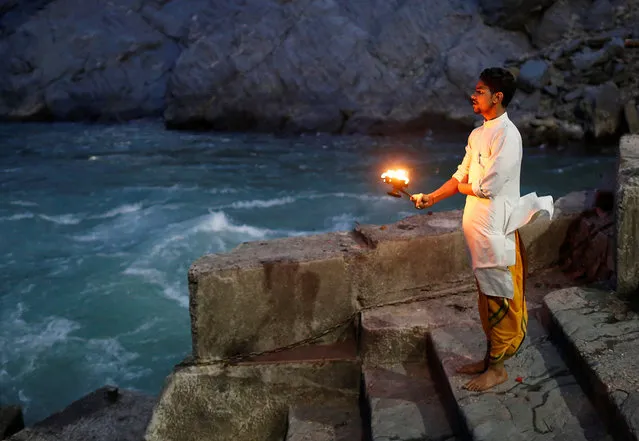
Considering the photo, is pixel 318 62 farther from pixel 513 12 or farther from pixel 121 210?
pixel 121 210

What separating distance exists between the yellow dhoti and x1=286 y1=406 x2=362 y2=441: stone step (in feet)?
3.43

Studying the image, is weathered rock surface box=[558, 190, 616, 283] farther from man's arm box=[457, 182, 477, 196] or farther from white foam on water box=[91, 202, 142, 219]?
white foam on water box=[91, 202, 142, 219]

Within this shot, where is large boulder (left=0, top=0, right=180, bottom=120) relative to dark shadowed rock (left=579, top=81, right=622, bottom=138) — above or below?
above

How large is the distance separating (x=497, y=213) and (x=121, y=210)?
10.9 meters

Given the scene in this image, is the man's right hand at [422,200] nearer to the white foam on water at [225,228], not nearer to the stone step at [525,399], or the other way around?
the stone step at [525,399]

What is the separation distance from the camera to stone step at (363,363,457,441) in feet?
11.8

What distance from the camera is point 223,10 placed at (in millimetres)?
23703

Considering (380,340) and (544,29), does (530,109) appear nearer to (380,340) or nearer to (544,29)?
(544,29)

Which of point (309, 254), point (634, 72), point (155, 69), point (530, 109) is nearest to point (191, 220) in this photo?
point (309, 254)

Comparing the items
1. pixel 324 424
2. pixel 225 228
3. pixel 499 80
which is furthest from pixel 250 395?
pixel 225 228

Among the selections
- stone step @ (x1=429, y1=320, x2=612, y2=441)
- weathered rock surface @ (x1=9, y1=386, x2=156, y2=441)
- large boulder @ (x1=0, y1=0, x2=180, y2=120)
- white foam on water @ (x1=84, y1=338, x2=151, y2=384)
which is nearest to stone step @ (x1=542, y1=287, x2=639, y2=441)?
stone step @ (x1=429, y1=320, x2=612, y2=441)

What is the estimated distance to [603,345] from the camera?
3.55 metres

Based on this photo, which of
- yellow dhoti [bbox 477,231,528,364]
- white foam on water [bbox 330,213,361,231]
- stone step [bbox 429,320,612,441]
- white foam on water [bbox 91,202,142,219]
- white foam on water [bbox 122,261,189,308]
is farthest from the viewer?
white foam on water [bbox 91,202,142,219]

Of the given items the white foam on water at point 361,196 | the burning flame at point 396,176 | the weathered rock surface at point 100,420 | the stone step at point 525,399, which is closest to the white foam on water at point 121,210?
the white foam on water at point 361,196
